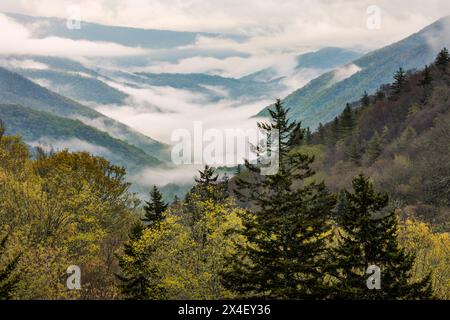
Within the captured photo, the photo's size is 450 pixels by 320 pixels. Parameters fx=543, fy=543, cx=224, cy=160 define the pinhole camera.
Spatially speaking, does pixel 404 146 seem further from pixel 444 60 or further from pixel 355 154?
pixel 444 60

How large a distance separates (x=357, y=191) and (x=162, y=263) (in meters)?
15.6

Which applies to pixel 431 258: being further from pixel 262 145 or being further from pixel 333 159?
pixel 333 159

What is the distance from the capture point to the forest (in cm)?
2962

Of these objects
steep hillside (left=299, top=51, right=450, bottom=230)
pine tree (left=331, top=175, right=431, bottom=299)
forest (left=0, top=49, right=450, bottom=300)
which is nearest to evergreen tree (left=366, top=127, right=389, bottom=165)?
steep hillside (left=299, top=51, right=450, bottom=230)

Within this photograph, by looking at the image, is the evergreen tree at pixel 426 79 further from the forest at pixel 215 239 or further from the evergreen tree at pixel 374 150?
the forest at pixel 215 239

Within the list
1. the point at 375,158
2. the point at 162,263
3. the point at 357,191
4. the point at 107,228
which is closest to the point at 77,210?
the point at 107,228

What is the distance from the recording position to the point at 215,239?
3612cm

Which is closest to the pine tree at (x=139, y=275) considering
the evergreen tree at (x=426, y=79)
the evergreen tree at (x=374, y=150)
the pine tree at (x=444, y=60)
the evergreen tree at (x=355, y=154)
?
the evergreen tree at (x=374, y=150)

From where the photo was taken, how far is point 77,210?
162 ft

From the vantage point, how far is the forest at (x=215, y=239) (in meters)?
29.6

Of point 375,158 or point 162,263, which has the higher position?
point 375,158

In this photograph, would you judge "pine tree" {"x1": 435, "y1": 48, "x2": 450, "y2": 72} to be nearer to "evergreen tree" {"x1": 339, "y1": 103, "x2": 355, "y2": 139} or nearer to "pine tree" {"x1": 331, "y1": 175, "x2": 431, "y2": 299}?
"evergreen tree" {"x1": 339, "y1": 103, "x2": 355, "y2": 139}

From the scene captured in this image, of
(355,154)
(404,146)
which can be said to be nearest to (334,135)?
(355,154)
